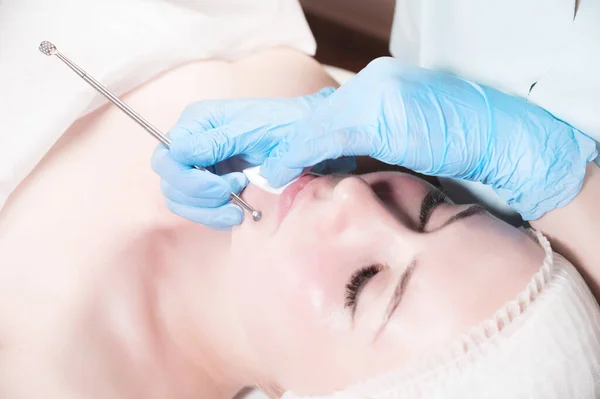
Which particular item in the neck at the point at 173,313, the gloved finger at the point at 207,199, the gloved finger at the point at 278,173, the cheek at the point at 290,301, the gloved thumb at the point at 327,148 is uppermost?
the gloved thumb at the point at 327,148

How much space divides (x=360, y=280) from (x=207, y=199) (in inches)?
13.0

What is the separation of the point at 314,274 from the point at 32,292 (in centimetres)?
53

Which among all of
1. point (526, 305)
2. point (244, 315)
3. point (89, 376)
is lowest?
point (89, 376)

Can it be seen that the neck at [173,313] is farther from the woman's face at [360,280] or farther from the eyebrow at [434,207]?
the eyebrow at [434,207]

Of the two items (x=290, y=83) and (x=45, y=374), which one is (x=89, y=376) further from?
(x=290, y=83)

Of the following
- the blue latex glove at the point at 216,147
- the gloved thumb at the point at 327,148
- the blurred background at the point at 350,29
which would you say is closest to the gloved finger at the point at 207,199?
the blue latex glove at the point at 216,147

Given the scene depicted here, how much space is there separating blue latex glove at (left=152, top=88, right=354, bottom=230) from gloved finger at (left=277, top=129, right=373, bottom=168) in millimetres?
116

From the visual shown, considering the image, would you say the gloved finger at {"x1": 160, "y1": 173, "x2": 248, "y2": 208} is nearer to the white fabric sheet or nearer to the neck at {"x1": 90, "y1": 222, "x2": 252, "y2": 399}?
the neck at {"x1": 90, "y1": 222, "x2": 252, "y2": 399}

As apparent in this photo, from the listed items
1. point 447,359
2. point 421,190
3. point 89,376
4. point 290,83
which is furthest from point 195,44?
point 447,359

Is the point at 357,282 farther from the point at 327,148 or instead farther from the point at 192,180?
the point at 192,180

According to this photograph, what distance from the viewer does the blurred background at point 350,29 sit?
73.5 inches

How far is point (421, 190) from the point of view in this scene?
1.02m

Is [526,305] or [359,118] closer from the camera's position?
[526,305]

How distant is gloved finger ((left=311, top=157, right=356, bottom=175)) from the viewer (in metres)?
1.14
